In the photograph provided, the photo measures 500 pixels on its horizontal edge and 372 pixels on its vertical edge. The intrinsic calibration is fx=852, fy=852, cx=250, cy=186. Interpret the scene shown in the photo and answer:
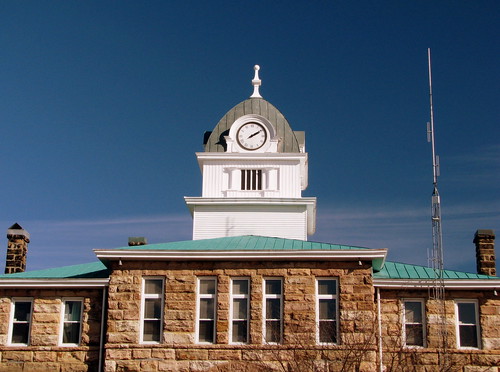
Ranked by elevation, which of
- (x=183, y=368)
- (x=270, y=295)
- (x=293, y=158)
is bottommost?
(x=183, y=368)

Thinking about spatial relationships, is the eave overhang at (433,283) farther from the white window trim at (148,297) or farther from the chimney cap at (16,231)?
the chimney cap at (16,231)

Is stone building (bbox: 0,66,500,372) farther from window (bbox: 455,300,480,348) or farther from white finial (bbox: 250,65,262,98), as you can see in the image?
white finial (bbox: 250,65,262,98)

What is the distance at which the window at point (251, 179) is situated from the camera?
131ft

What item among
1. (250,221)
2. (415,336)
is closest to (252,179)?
(250,221)

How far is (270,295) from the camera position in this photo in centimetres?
2836

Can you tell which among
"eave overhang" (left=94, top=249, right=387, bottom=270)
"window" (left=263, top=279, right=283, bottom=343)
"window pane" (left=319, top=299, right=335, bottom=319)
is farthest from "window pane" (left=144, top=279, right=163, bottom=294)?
"window pane" (left=319, top=299, right=335, bottom=319)

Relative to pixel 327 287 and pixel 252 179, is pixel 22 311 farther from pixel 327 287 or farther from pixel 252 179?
pixel 252 179

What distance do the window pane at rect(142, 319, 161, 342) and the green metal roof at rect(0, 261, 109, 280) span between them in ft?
9.93

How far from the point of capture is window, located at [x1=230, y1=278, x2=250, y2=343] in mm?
28109

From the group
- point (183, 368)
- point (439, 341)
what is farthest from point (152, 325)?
point (439, 341)

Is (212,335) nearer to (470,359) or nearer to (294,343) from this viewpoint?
(294,343)

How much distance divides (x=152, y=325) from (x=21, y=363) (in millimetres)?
4755

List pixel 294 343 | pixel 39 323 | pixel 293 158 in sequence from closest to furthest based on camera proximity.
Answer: pixel 294 343 → pixel 39 323 → pixel 293 158

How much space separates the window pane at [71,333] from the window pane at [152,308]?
2.69 metres
